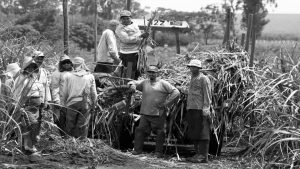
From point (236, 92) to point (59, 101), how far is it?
3264mm

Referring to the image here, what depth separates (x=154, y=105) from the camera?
9.53 meters

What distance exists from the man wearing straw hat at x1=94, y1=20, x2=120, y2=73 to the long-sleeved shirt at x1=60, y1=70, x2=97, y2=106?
4.52 ft

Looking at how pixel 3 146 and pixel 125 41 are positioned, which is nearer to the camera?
pixel 3 146

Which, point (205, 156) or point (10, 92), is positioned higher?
point (10, 92)

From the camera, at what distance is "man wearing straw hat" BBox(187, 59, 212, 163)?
9.35m

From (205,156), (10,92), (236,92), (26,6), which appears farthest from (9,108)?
(26,6)

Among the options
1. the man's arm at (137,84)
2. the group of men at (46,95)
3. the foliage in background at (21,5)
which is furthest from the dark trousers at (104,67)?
the foliage in background at (21,5)

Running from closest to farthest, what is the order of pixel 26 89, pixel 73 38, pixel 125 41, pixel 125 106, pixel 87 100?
pixel 26 89 < pixel 87 100 < pixel 125 106 < pixel 125 41 < pixel 73 38

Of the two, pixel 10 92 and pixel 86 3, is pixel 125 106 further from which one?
pixel 86 3

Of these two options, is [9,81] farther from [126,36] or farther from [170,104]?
[126,36]

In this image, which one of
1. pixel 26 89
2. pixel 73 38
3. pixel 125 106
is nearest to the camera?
pixel 26 89

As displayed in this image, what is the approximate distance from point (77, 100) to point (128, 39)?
2114mm

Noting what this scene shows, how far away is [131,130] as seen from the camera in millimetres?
10172

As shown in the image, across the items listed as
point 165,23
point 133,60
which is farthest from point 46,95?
point 165,23
